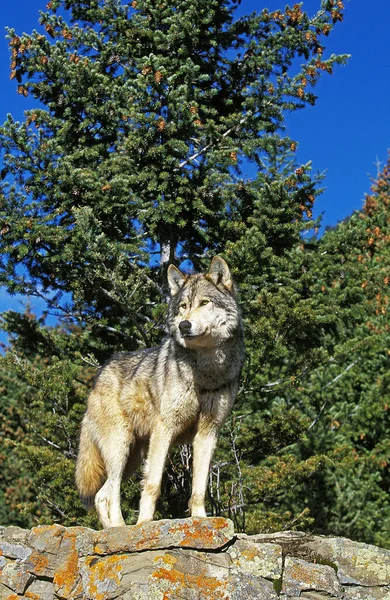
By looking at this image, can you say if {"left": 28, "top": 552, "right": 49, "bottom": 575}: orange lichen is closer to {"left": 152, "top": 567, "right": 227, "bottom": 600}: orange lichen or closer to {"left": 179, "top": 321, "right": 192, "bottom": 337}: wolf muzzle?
{"left": 152, "top": 567, "right": 227, "bottom": 600}: orange lichen

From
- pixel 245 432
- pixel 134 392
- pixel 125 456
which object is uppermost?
pixel 245 432

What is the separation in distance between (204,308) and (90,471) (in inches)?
90.0

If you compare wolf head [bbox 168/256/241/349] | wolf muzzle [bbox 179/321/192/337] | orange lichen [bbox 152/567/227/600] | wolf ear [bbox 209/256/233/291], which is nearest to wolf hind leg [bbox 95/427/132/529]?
orange lichen [bbox 152/567/227/600]

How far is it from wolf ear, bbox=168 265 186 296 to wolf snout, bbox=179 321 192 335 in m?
0.82

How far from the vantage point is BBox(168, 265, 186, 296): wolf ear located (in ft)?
22.9

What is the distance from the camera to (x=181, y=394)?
650 centimetres

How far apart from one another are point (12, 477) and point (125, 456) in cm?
1653

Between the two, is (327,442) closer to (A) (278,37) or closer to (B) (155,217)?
(B) (155,217)

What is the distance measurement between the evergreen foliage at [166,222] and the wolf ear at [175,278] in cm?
441

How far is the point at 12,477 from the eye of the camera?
22.3 meters

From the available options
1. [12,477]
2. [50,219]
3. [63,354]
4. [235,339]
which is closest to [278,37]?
[50,219]

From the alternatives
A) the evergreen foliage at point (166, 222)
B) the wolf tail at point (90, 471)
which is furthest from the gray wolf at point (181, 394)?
the evergreen foliage at point (166, 222)

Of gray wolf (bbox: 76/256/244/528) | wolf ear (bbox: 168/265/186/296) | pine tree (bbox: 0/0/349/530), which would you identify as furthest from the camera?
pine tree (bbox: 0/0/349/530)

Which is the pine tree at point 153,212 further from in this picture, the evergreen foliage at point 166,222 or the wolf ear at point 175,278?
the wolf ear at point 175,278
